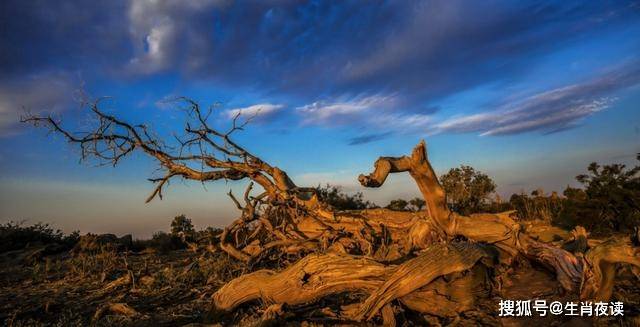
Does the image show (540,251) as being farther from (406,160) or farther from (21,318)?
(21,318)

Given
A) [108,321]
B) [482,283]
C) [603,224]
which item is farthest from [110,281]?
[603,224]

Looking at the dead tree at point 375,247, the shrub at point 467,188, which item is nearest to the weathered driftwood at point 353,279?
the dead tree at point 375,247

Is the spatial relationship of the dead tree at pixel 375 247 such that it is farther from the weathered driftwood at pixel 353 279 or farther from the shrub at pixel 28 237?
the shrub at pixel 28 237

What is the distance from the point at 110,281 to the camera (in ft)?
31.2

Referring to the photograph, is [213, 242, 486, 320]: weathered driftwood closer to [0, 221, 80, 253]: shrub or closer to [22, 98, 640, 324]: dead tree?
[22, 98, 640, 324]: dead tree

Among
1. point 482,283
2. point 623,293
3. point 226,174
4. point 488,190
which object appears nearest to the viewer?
point 623,293

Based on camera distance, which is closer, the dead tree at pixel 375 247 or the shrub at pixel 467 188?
the dead tree at pixel 375 247

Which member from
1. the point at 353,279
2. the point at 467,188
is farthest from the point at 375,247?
the point at 467,188

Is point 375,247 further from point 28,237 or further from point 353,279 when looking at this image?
point 28,237

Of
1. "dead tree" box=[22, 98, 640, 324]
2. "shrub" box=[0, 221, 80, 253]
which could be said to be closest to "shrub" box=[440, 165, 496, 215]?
"dead tree" box=[22, 98, 640, 324]

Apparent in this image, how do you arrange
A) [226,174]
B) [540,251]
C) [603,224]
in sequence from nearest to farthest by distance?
[540,251] < [226,174] < [603,224]

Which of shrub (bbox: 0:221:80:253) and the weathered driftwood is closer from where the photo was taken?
the weathered driftwood

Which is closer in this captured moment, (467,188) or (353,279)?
(353,279)

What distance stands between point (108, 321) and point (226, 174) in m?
4.89
